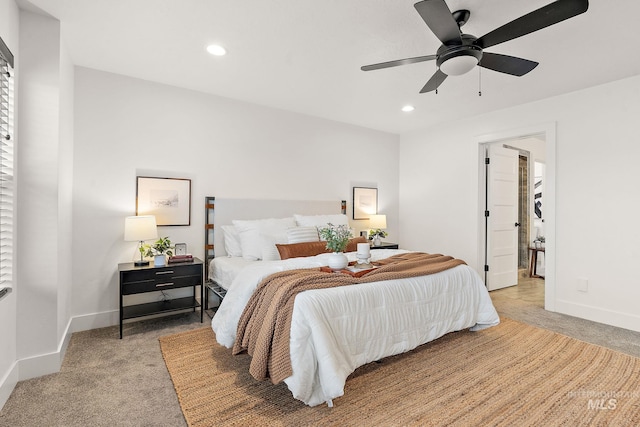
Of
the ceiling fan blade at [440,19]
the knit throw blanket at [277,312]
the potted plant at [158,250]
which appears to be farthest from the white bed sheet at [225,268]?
the ceiling fan blade at [440,19]

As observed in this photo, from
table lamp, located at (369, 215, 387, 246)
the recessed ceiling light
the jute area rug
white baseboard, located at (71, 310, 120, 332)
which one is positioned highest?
the recessed ceiling light

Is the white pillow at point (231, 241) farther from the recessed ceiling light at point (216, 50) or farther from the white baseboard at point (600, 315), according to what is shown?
the white baseboard at point (600, 315)

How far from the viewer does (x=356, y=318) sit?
7.22 feet

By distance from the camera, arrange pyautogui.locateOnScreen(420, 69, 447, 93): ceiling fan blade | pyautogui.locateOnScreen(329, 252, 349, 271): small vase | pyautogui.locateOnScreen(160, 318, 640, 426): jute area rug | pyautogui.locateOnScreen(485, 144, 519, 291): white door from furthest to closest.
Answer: pyautogui.locateOnScreen(485, 144, 519, 291): white door
pyautogui.locateOnScreen(329, 252, 349, 271): small vase
pyautogui.locateOnScreen(420, 69, 447, 93): ceiling fan blade
pyautogui.locateOnScreen(160, 318, 640, 426): jute area rug

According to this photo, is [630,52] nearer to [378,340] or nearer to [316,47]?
[316,47]

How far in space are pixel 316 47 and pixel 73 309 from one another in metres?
3.37

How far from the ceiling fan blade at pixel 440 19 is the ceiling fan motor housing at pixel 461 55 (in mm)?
48

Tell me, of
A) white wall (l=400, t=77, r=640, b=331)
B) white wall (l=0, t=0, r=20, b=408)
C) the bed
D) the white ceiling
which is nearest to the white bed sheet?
the bed

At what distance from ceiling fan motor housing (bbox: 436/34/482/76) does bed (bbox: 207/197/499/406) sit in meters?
1.61

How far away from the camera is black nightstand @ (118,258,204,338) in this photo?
3.03 m

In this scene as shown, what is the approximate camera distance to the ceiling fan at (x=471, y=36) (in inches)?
67.3

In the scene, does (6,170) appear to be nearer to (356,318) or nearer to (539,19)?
(356,318)

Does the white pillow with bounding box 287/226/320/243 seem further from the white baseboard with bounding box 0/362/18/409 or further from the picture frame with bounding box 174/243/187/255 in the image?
the white baseboard with bounding box 0/362/18/409

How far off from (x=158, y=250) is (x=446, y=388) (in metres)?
2.85
